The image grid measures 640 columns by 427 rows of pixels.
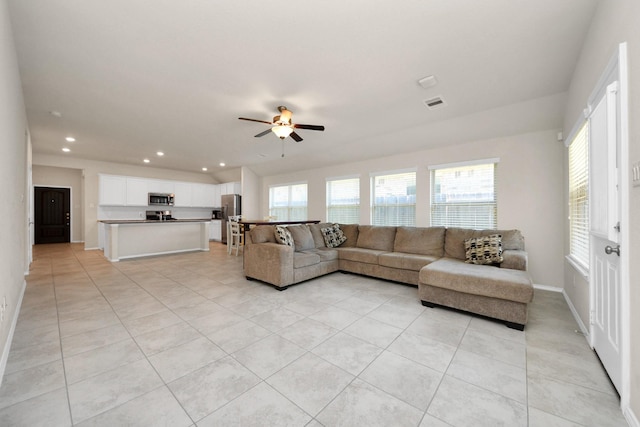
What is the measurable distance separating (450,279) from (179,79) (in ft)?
13.1

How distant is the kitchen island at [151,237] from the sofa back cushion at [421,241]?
18.1 feet

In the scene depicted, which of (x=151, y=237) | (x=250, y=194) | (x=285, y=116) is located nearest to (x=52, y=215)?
(x=151, y=237)

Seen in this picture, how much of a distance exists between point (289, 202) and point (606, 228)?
7.09m

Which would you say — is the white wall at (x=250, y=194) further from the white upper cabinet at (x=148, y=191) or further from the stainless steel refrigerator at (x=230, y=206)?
the white upper cabinet at (x=148, y=191)

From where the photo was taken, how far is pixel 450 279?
289 cm

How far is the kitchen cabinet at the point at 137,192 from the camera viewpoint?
8023 mm

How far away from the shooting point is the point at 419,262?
3799 mm

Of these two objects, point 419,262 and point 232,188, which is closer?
point 419,262

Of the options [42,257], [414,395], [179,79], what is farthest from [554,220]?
[42,257]

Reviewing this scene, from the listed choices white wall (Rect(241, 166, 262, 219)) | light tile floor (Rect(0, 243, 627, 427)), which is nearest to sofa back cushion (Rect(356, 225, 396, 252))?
light tile floor (Rect(0, 243, 627, 427))

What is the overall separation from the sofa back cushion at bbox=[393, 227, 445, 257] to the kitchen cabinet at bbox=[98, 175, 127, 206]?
833cm

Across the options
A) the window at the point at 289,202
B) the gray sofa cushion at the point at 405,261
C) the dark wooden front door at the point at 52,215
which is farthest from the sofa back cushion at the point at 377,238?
the dark wooden front door at the point at 52,215

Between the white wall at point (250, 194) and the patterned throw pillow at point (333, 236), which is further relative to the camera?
the white wall at point (250, 194)

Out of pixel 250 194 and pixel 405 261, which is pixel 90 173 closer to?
pixel 250 194
